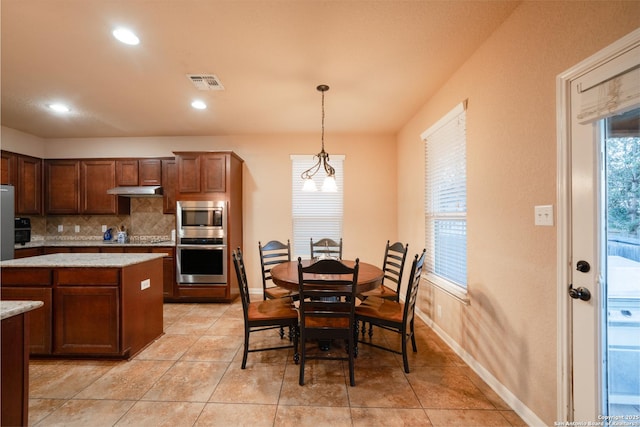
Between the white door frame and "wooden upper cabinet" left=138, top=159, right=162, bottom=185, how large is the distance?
192 inches

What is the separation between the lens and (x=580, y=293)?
54.0 inches

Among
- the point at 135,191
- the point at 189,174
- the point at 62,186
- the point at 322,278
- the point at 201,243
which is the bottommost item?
the point at 322,278

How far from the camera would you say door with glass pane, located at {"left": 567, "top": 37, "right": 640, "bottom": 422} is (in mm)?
1225

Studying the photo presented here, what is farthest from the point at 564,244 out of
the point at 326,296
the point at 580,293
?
the point at 326,296

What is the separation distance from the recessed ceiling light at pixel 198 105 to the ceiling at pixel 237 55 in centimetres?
7

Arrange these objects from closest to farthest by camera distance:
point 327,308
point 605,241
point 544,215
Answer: point 605,241, point 544,215, point 327,308

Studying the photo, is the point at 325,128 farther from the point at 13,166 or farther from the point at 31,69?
the point at 13,166

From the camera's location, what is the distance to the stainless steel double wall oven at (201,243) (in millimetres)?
3943

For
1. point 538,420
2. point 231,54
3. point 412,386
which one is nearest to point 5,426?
point 412,386

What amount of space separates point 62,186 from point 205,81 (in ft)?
11.9

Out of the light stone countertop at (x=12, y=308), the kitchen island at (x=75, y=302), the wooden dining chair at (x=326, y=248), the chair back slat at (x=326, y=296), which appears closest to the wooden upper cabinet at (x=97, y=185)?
the kitchen island at (x=75, y=302)

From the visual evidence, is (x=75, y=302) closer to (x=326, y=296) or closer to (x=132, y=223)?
(x=326, y=296)

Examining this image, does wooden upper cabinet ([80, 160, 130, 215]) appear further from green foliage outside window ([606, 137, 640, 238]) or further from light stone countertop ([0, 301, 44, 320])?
green foliage outside window ([606, 137, 640, 238])

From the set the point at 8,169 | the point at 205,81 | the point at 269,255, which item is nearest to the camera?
the point at 205,81
